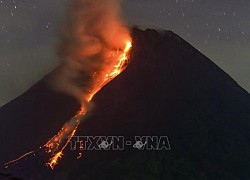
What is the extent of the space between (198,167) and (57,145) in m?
54.0

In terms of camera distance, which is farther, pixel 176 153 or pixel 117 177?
pixel 176 153

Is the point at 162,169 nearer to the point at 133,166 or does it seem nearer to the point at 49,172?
the point at 133,166

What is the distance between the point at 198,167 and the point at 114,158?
31757mm

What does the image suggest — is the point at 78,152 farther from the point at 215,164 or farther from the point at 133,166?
the point at 215,164

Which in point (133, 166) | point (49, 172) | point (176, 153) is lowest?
point (49, 172)

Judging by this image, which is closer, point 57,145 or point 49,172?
point 49,172

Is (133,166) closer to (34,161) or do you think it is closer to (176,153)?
(176,153)

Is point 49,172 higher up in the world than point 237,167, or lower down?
lower down

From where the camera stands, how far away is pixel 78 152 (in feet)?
652

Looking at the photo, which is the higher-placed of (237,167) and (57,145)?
(237,167)

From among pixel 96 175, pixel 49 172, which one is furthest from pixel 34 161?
pixel 96 175

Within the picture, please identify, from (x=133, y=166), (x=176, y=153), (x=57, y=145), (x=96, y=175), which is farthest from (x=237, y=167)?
(x=57, y=145)

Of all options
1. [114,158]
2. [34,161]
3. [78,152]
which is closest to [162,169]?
[114,158]

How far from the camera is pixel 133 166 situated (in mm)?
189250
